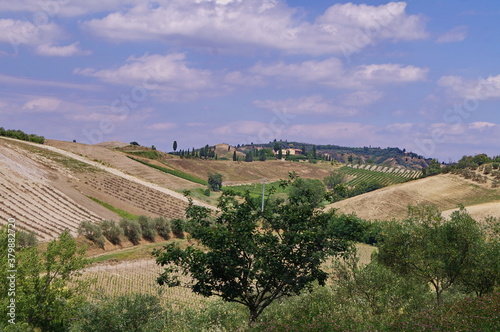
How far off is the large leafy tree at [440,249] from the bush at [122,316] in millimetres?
16705

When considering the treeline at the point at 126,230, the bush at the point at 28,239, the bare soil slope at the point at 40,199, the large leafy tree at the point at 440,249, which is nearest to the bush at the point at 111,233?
the treeline at the point at 126,230

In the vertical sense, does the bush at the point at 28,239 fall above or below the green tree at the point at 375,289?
below

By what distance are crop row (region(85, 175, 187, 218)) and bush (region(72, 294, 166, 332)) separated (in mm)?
87276

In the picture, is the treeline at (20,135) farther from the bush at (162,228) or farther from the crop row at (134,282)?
the crop row at (134,282)

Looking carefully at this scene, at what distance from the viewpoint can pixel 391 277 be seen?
98.4ft

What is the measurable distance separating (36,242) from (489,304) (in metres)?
66.7

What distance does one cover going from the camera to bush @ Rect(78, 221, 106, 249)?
80438mm

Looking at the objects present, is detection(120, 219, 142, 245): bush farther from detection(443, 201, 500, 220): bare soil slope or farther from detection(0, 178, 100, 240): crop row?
detection(443, 201, 500, 220): bare soil slope

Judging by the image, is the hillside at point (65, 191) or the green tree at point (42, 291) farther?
the hillside at point (65, 191)

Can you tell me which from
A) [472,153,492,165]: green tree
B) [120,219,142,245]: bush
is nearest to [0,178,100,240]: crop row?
[120,219,142,245]: bush

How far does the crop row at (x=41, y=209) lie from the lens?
8075 cm

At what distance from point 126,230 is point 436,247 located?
229ft

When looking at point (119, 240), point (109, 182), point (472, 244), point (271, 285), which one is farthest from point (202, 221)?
point (109, 182)

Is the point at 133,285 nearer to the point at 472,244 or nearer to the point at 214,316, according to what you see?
the point at 214,316
